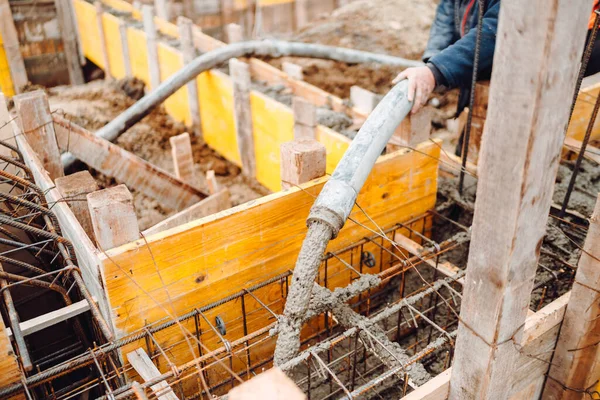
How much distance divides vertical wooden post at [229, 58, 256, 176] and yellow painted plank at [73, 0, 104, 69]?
507 centimetres

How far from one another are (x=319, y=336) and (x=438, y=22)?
3.35 metres

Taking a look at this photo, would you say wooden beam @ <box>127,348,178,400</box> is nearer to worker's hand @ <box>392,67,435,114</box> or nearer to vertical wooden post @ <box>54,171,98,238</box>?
vertical wooden post @ <box>54,171,98,238</box>

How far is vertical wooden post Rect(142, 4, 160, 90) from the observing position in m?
8.81

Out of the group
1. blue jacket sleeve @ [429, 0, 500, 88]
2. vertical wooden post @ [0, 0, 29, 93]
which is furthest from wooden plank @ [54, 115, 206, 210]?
→ vertical wooden post @ [0, 0, 29, 93]

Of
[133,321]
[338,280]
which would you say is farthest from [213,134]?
[133,321]

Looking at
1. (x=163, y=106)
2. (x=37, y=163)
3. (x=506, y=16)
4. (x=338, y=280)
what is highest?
(x=506, y=16)

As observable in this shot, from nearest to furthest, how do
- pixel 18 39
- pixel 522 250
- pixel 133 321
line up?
pixel 522 250 < pixel 133 321 < pixel 18 39

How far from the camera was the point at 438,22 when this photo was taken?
18.2 ft

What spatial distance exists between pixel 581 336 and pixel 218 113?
6.19 metres

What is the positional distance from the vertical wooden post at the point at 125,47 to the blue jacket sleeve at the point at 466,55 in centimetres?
718

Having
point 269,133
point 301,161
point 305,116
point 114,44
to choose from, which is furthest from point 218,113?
point 301,161

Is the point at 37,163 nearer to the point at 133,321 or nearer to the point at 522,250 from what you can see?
the point at 133,321

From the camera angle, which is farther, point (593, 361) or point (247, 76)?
point (247, 76)

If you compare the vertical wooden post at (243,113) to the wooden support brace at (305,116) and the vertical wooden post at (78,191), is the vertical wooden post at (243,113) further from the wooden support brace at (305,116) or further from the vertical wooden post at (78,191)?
the vertical wooden post at (78,191)
